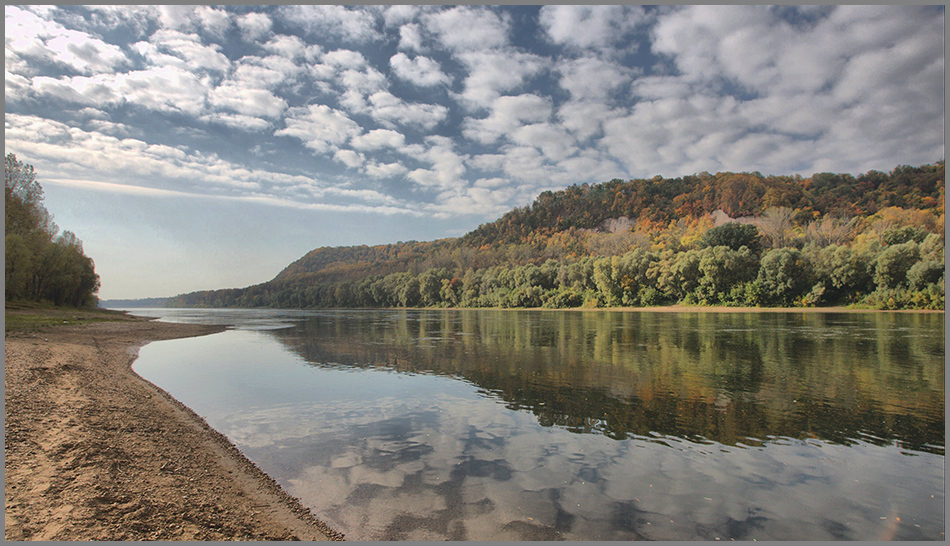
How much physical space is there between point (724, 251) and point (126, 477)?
86693 millimetres

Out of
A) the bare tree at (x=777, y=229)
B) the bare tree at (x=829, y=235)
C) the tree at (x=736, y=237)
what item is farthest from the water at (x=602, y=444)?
the bare tree at (x=777, y=229)

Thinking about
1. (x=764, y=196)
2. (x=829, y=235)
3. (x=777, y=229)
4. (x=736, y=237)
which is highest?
(x=764, y=196)

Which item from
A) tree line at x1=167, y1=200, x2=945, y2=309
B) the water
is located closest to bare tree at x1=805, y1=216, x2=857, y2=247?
tree line at x1=167, y1=200, x2=945, y2=309

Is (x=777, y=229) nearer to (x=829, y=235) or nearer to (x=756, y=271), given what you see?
(x=829, y=235)

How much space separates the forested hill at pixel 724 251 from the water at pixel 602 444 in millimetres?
54709

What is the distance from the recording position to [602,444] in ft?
32.7

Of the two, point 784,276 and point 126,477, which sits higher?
point 784,276

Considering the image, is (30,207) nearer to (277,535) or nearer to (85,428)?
(85,428)

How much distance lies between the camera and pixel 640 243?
12462cm

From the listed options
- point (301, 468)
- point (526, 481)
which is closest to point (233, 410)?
point (301, 468)

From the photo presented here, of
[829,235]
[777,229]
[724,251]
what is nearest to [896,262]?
[724,251]

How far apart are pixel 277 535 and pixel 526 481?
4138mm

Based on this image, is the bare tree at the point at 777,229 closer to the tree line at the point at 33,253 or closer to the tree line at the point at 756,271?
the tree line at the point at 756,271

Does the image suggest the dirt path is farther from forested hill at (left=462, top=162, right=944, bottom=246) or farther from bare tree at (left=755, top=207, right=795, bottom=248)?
forested hill at (left=462, top=162, right=944, bottom=246)
